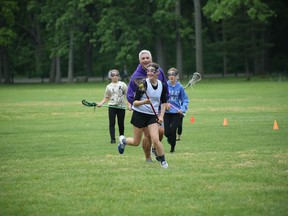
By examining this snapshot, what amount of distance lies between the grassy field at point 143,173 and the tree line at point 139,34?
39770 mm

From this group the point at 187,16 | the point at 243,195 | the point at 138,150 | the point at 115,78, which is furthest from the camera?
the point at 187,16

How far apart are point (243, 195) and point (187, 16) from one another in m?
67.0

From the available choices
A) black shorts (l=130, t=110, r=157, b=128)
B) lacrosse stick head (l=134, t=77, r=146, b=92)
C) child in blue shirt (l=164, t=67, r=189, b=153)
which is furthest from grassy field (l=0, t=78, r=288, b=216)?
lacrosse stick head (l=134, t=77, r=146, b=92)

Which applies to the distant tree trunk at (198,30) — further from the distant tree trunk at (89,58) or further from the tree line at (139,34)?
the distant tree trunk at (89,58)

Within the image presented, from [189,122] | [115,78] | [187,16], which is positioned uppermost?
[187,16]

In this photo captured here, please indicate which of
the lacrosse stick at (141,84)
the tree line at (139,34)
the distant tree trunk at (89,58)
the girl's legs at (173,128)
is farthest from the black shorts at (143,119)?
the distant tree trunk at (89,58)

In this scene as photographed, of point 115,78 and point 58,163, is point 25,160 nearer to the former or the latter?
point 58,163

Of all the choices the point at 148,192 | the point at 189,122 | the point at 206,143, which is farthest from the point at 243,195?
the point at 189,122

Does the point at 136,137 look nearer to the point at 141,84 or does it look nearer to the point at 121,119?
the point at 141,84

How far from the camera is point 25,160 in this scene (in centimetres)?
1322

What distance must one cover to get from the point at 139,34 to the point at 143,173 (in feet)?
184

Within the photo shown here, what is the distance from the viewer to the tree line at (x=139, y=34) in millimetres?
63656

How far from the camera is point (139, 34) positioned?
218ft

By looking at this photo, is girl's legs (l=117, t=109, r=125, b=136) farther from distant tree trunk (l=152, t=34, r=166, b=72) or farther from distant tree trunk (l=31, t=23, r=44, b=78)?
distant tree trunk (l=31, t=23, r=44, b=78)
